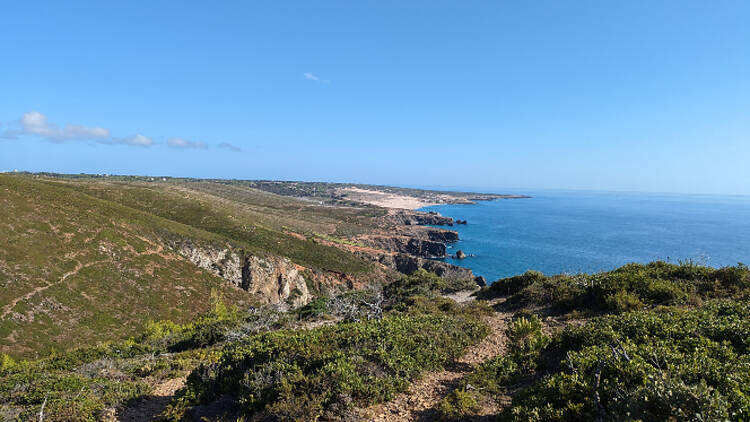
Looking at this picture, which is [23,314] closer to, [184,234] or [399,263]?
[184,234]

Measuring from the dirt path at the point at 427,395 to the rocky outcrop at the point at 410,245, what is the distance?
277 feet

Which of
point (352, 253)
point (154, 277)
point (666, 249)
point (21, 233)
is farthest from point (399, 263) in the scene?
point (666, 249)

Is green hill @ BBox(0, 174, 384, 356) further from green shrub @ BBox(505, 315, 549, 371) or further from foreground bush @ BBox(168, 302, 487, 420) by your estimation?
green shrub @ BBox(505, 315, 549, 371)

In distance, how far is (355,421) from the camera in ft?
21.2

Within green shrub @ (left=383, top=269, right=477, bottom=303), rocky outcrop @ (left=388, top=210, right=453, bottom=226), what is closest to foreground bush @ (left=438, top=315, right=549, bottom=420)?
green shrub @ (left=383, top=269, right=477, bottom=303)

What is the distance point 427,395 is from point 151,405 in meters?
8.92

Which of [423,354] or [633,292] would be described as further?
[633,292]

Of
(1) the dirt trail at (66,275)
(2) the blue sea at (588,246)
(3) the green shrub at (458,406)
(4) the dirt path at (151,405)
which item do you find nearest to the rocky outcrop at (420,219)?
(2) the blue sea at (588,246)

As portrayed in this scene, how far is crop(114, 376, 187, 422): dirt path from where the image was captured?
905 cm

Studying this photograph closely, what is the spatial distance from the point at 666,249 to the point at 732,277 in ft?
302

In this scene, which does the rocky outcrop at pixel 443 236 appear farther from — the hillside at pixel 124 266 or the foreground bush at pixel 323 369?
the foreground bush at pixel 323 369

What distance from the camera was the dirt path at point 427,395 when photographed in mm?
6719

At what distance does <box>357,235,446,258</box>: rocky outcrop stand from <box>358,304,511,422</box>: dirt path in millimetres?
84494

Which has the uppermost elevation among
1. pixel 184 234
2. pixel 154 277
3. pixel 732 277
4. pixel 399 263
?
pixel 732 277
